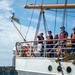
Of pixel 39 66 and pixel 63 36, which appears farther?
pixel 39 66

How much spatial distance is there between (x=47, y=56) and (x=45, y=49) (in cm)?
39

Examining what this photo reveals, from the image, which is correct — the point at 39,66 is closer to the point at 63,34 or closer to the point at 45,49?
the point at 45,49

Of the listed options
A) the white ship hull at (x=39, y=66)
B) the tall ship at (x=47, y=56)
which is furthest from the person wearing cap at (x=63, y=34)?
the white ship hull at (x=39, y=66)

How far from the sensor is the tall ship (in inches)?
645

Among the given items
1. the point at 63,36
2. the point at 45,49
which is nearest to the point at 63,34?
the point at 63,36

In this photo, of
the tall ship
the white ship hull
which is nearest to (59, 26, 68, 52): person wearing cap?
the tall ship

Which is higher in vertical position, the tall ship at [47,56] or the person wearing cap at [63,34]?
the person wearing cap at [63,34]

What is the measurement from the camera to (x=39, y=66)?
17.7 metres

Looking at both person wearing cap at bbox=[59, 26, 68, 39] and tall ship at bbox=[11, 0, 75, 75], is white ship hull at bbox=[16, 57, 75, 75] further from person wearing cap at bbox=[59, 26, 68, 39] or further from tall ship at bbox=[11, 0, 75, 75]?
person wearing cap at bbox=[59, 26, 68, 39]

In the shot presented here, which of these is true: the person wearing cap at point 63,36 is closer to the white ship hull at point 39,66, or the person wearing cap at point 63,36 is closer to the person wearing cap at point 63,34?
the person wearing cap at point 63,34

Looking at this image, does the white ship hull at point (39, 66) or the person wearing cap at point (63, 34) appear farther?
the person wearing cap at point (63, 34)

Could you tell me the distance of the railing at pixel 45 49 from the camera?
54.6 feet

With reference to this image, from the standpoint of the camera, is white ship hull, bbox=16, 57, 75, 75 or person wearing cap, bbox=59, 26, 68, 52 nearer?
white ship hull, bbox=16, 57, 75, 75

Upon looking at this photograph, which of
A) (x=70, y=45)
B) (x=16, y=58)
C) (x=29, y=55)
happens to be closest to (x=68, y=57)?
(x=70, y=45)
